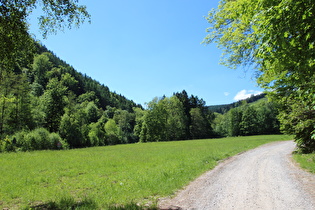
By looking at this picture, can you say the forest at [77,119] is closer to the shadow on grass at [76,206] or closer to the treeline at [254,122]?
the treeline at [254,122]

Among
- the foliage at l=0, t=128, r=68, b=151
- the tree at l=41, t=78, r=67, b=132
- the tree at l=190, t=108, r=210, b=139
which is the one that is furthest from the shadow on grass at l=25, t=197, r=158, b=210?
the tree at l=190, t=108, r=210, b=139

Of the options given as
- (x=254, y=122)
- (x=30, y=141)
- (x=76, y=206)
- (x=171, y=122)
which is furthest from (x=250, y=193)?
(x=254, y=122)

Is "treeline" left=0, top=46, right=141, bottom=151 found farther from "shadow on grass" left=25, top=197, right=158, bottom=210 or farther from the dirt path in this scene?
the dirt path

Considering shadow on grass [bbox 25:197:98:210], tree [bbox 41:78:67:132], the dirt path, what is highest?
tree [bbox 41:78:67:132]

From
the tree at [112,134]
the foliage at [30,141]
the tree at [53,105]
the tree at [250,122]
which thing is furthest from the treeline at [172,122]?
the foliage at [30,141]

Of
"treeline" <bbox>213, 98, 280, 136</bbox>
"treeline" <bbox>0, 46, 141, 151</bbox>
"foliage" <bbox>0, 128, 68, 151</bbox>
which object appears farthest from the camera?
"treeline" <bbox>213, 98, 280, 136</bbox>

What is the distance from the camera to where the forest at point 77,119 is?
37.4m

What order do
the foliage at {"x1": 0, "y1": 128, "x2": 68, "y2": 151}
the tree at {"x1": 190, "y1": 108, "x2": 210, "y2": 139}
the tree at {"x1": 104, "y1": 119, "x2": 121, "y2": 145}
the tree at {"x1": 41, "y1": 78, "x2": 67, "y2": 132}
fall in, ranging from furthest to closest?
the tree at {"x1": 104, "y1": 119, "x2": 121, "y2": 145} → the tree at {"x1": 190, "y1": 108, "x2": 210, "y2": 139} → the tree at {"x1": 41, "y1": 78, "x2": 67, "y2": 132} → the foliage at {"x1": 0, "y1": 128, "x2": 68, "y2": 151}

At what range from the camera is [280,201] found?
20.9 feet

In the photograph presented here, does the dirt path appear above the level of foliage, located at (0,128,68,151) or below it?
below

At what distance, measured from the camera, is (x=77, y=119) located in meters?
54.2

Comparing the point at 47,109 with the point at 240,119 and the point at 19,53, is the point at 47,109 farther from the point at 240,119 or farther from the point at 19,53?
the point at 240,119

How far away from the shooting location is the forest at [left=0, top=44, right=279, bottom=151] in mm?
37406

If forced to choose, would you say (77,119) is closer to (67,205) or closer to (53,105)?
(53,105)
